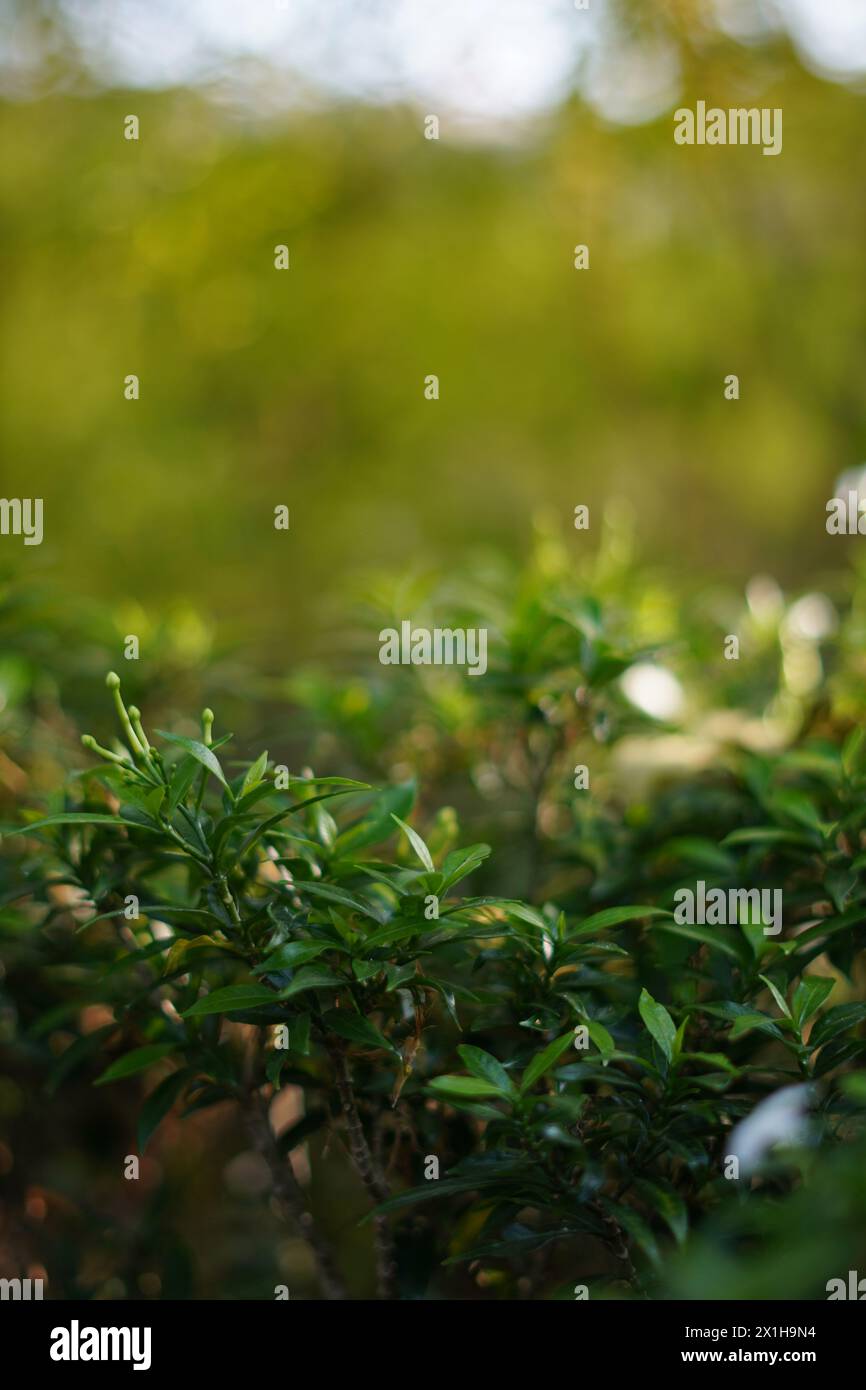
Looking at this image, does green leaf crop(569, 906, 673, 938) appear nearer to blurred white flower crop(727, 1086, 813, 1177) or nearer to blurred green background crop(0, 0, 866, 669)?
blurred white flower crop(727, 1086, 813, 1177)

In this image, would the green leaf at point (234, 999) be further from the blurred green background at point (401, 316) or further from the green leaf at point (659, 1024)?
the blurred green background at point (401, 316)

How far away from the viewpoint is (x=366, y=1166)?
831 millimetres

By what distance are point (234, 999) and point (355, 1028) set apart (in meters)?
0.09

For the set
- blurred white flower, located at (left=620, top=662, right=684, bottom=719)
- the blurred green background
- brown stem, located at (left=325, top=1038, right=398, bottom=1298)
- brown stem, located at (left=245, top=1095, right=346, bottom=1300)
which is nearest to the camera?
Answer: brown stem, located at (left=325, top=1038, right=398, bottom=1298)

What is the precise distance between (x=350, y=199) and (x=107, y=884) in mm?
2310

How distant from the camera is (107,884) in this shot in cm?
87

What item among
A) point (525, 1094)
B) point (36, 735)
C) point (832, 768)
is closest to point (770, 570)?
point (832, 768)

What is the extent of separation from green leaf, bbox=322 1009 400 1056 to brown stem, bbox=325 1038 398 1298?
0.11 ft

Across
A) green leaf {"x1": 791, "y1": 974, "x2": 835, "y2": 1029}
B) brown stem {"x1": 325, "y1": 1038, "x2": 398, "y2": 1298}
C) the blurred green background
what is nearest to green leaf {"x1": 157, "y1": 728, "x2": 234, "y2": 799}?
brown stem {"x1": 325, "y1": 1038, "x2": 398, "y2": 1298}

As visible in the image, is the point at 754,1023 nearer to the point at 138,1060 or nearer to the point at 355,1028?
the point at 355,1028

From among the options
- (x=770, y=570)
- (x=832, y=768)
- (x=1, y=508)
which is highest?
(x=770, y=570)

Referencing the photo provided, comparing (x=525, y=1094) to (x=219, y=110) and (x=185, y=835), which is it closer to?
(x=185, y=835)

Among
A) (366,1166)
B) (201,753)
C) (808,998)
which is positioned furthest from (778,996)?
(201,753)

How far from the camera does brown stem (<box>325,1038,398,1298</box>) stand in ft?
2.63
